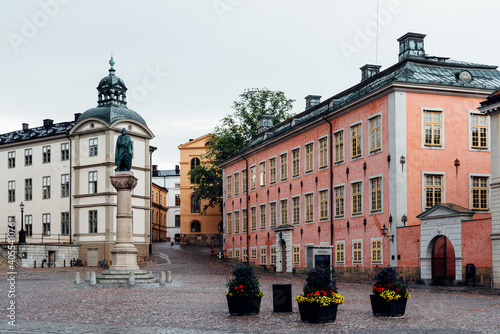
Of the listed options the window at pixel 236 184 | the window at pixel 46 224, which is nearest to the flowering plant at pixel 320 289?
the window at pixel 236 184

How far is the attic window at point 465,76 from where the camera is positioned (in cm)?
3709

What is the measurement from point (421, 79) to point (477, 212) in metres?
7.25

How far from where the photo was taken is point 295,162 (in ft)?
160

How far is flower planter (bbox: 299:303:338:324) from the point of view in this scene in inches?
621

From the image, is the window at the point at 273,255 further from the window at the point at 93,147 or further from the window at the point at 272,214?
the window at the point at 93,147

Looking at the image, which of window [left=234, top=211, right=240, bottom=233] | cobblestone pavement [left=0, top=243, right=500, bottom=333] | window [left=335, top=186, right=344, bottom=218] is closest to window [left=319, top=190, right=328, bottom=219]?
window [left=335, top=186, right=344, bottom=218]

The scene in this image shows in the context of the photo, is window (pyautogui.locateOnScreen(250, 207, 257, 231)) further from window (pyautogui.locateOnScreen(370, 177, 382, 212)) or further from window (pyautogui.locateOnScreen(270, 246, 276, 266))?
window (pyautogui.locateOnScreen(370, 177, 382, 212))

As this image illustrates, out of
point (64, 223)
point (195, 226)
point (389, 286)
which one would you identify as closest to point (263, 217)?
point (64, 223)

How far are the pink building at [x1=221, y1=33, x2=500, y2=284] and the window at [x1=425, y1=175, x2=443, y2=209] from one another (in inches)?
2.0

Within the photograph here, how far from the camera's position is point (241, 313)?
17484 mm

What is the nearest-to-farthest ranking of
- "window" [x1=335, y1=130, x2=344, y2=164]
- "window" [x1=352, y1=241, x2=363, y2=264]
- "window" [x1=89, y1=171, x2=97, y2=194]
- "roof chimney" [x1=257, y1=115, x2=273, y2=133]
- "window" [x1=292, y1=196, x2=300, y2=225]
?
"window" [x1=352, y1=241, x2=363, y2=264] < "window" [x1=335, y1=130, x2=344, y2=164] < "window" [x1=292, y1=196, x2=300, y2=225] < "window" [x1=89, y1=171, x2=97, y2=194] < "roof chimney" [x1=257, y1=115, x2=273, y2=133]

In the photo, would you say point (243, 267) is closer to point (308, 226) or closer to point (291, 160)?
point (308, 226)

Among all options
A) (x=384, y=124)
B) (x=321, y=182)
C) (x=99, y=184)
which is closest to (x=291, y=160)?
(x=321, y=182)

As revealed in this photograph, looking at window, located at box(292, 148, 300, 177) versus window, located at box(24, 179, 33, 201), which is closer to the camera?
window, located at box(292, 148, 300, 177)
